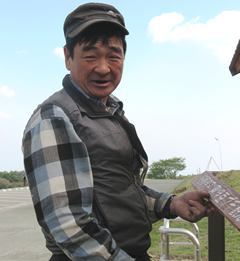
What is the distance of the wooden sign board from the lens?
47.4 inches

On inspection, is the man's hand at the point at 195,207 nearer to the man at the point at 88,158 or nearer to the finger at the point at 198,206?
the finger at the point at 198,206

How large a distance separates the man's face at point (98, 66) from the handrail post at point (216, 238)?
1587 mm

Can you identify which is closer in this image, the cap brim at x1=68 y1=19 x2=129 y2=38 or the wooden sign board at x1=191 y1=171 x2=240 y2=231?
the wooden sign board at x1=191 y1=171 x2=240 y2=231

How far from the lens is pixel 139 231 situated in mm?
1372

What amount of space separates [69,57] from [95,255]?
2.90 feet

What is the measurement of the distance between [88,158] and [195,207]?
0.75 m

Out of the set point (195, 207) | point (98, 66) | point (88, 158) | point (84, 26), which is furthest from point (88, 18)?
point (195, 207)

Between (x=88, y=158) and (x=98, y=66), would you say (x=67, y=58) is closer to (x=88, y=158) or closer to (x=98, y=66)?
(x=98, y=66)

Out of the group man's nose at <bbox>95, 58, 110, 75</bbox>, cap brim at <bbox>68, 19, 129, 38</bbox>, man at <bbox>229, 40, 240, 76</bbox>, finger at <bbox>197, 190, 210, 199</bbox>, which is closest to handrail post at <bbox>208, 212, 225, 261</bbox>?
finger at <bbox>197, 190, 210, 199</bbox>

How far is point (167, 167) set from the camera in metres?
26.4

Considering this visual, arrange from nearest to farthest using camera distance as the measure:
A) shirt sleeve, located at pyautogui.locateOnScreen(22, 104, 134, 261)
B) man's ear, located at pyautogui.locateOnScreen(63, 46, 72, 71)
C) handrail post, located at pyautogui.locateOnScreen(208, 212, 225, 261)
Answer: shirt sleeve, located at pyautogui.locateOnScreen(22, 104, 134, 261) → man's ear, located at pyautogui.locateOnScreen(63, 46, 72, 71) → handrail post, located at pyautogui.locateOnScreen(208, 212, 225, 261)

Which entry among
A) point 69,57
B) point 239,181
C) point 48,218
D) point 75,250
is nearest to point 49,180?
point 48,218

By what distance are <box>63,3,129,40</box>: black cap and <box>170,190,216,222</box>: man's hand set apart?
90 centimetres

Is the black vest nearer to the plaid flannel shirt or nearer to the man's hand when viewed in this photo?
the plaid flannel shirt
